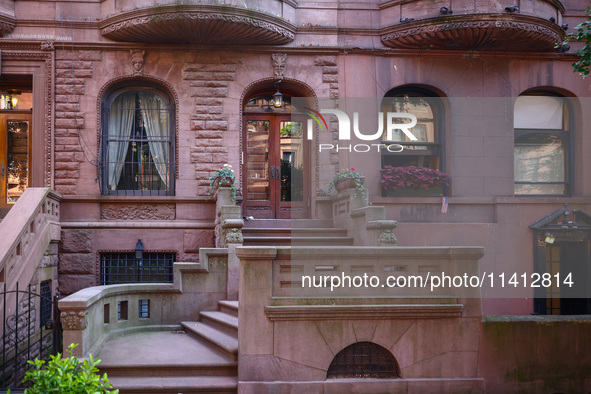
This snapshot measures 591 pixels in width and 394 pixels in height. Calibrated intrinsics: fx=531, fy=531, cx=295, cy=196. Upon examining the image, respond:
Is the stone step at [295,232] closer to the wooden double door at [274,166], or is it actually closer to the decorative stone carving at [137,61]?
the wooden double door at [274,166]

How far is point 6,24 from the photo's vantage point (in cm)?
1299

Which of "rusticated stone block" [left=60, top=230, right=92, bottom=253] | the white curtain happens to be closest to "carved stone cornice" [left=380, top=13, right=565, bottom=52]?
the white curtain

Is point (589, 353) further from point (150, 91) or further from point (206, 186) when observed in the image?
point (150, 91)

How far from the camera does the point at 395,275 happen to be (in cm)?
726

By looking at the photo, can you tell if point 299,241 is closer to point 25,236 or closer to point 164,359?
point 164,359

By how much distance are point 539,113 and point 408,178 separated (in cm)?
451

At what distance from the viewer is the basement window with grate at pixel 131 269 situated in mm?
12992

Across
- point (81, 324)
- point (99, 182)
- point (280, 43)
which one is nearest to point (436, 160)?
point (280, 43)

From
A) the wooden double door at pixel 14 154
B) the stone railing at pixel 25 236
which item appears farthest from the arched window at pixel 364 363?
the wooden double door at pixel 14 154

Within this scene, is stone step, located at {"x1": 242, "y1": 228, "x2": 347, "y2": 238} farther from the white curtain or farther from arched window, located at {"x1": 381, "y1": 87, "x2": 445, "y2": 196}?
the white curtain

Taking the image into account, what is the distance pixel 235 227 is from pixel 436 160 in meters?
6.62

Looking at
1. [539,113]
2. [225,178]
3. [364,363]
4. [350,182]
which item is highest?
[539,113]

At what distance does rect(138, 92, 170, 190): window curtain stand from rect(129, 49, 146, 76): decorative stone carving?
0.67m

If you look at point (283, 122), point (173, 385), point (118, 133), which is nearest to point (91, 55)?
point (118, 133)
